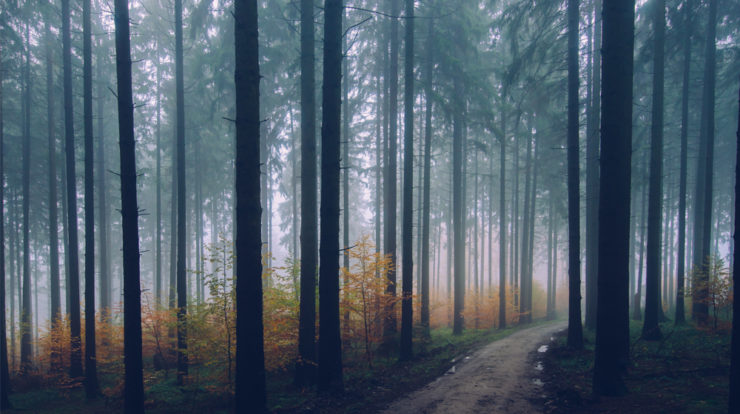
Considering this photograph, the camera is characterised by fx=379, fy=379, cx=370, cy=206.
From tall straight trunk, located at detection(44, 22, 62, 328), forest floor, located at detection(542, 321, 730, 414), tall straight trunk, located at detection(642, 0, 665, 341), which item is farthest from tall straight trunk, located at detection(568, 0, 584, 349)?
tall straight trunk, located at detection(44, 22, 62, 328)

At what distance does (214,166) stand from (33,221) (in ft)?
33.0

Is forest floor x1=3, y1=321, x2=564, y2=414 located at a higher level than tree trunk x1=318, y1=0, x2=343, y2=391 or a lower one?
lower

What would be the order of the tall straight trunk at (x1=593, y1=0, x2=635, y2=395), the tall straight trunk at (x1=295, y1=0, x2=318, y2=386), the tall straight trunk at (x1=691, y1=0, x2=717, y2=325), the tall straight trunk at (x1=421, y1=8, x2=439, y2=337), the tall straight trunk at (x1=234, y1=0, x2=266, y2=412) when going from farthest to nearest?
1. the tall straight trunk at (x1=421, y1=8, x2=439, y2=337)
2. the tall straight trunk at (x1=691, y1=0, x2=717, y2=325)
3. the tall straight trunk at (x1=295, y1=0, x2=318, y2=386)
4. the tall straight trunk at (x1=593, y1=0, x2=635, y2=395)
5. the tall straight trunk at (x1=234, y1=0, x2=266, y2=412)

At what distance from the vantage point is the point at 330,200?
7660 mm

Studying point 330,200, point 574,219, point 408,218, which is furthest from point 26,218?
point 574,219

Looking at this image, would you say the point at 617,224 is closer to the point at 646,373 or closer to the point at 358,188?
the point at 646,373

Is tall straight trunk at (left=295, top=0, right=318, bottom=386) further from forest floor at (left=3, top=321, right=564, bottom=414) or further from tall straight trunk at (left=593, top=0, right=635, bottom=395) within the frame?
tall straight trunk at (left=593, top=0, right=635, bottom=395)

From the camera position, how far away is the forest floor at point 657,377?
6035 mm

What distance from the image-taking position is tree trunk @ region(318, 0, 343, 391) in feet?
25.1

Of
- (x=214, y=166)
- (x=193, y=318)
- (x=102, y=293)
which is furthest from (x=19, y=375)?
(x=214, y=166)

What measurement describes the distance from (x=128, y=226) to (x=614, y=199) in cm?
912

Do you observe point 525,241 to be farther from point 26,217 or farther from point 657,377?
point 26,217

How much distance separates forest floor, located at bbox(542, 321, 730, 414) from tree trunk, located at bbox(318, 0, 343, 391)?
4.19 m

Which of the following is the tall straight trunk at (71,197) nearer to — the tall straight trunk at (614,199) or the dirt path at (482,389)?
the dirt path at (482,389)
